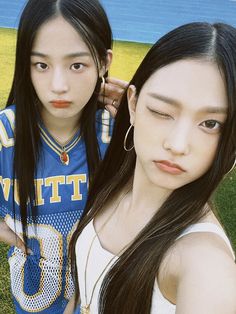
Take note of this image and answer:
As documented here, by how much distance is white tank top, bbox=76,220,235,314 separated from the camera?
106 cm

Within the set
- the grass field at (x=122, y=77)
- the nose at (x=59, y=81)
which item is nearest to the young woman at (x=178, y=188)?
the grass field at (x=122, y=77)

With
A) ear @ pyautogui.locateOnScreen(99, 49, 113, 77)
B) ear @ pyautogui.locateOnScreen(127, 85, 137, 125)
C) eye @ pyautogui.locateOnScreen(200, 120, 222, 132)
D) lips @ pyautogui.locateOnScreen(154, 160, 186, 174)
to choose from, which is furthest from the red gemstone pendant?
eye @ pyautogui.locateOnScreen(200, 120, 222, 132)

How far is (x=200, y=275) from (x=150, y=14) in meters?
8.13

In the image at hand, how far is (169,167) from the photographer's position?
1053 millimetres

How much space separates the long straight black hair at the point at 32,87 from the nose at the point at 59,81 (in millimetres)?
127

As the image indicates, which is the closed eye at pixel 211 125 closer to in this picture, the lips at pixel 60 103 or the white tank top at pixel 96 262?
the white tank top at pixel 96 262

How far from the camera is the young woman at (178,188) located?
3.14 ft

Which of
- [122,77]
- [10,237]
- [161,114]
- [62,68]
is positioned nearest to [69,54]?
[62,68]

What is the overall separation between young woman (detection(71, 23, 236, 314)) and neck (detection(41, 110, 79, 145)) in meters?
0.55

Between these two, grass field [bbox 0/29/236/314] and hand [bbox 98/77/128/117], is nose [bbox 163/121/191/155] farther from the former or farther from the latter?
hand [bbox 98/77/128/117]

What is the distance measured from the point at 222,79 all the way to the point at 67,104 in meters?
0.76

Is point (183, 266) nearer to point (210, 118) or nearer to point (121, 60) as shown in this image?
point (210, 118)

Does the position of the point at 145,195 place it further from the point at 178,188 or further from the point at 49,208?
the point at 49,208

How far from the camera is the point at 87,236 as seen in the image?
1395 millimetres
